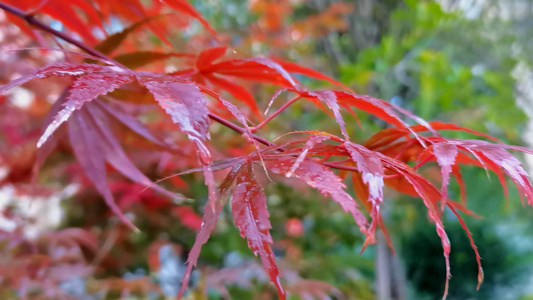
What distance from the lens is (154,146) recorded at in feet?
1.66

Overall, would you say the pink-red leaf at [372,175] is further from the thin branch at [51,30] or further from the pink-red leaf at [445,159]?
the thin branch at [51,30]

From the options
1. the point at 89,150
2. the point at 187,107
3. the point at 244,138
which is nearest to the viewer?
the point at 187,107

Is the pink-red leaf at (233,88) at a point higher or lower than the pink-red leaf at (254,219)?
higher

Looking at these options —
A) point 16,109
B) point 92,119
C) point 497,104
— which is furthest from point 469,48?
point 92,119

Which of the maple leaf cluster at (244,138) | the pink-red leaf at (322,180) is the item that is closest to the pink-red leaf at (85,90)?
the maple leaf cluster at (244,138)

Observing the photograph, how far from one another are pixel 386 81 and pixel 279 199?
2.48 ft

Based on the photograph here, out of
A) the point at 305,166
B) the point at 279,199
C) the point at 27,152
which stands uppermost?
the point at 305,166

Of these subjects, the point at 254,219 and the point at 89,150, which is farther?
the point at 89,150

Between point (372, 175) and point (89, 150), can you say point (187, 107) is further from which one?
point (89, 150)

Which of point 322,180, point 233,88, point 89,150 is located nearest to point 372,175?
point 322,180

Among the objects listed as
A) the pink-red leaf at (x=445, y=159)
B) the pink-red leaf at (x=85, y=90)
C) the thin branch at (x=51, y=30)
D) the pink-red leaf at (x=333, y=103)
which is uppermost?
the thin branch at (x=51, y=30)

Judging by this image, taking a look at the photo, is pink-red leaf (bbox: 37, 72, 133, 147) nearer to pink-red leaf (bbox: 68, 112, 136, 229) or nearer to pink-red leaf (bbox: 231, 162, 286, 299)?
pink-red leaf (bbox: 231, 162, 286, 299)

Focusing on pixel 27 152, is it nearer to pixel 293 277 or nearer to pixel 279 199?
pixel 293 277

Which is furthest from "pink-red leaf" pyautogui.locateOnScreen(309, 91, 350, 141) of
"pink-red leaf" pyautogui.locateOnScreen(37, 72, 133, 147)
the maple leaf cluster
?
"pink-red leaf" pyautogui.locateOnScreen(37, 72, 133, 147)
